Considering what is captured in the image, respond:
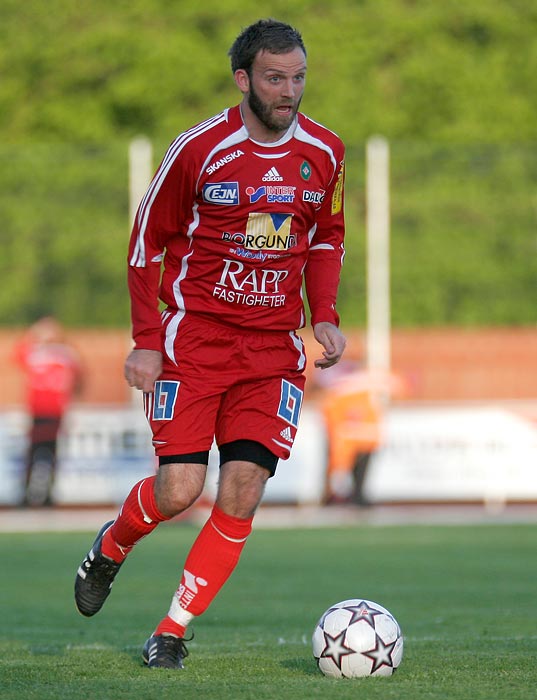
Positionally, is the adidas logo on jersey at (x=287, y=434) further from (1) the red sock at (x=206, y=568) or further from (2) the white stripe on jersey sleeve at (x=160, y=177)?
(2) the white stripe on jersey sleeve at (x=160, y=177)

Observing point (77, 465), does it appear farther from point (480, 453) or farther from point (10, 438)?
point (480, 453)

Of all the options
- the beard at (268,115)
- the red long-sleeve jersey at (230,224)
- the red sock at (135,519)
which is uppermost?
the beard at (268,115)

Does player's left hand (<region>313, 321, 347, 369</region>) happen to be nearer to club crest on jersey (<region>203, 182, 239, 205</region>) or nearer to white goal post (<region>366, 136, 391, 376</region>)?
club crest on jersey (<region>203, 182, 239, 205</region>)

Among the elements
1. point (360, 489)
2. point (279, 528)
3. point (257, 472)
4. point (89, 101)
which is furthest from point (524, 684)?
point (89, 101)

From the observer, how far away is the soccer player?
220 inches

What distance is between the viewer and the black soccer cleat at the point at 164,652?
5500 millimetres

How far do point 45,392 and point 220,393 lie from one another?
1215cm

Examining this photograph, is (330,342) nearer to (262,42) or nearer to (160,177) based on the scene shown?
(160,177)

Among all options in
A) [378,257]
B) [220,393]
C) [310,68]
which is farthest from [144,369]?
[310,68]

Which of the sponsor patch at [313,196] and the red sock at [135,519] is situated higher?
the sponsor patch at [313,196]

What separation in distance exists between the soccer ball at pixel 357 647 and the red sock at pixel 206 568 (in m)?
0.51

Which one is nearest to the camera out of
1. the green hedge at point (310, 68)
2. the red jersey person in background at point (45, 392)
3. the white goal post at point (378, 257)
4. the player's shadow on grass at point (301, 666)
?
the player's shadow on grass at point (301, 666)

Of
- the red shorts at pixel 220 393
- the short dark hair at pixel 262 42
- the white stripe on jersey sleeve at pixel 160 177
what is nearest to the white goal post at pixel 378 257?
the red shorts at pixel 220 393

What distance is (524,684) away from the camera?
5027 millimetres
